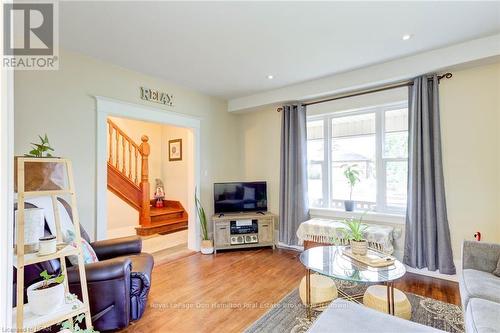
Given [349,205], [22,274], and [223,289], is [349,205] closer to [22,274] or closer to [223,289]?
[223,289]

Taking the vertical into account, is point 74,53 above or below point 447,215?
above

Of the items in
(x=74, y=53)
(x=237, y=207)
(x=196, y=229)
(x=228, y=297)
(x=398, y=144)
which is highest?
(x=74, y=53)

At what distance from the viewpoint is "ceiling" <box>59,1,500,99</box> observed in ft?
6.80

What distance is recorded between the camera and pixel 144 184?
17.5 feet

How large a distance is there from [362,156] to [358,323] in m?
2.78

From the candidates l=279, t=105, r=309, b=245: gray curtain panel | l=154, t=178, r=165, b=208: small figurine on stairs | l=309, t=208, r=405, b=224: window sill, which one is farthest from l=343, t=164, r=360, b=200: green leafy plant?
l=154, t=178, r=165, b=208: small figurine on stairs

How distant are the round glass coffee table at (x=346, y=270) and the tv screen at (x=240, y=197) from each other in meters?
1.82

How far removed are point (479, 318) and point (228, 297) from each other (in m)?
2.00

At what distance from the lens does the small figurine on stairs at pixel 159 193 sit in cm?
599

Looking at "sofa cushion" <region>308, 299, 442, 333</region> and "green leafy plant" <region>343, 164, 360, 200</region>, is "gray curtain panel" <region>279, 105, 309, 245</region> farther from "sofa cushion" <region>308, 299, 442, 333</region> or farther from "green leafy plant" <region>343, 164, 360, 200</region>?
"sofa cushion" <region>308, 299, 442, 333</region>

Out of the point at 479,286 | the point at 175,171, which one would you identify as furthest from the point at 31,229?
the point at 175,171

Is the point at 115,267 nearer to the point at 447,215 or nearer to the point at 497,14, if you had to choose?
the point at 447,215

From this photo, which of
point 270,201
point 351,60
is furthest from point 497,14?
point 270,201

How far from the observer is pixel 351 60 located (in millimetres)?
3076
